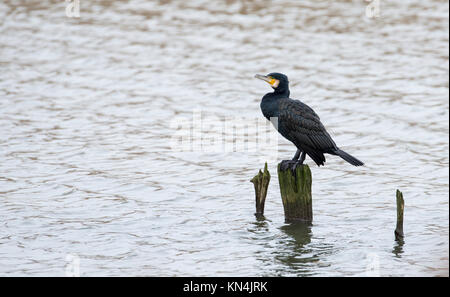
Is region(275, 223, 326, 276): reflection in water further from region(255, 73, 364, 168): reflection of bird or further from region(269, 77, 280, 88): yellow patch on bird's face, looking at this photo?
region(269, 77, 280, 88): yellow patch on bird's face

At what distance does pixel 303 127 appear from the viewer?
10.5 meters

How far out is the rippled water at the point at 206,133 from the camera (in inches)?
399

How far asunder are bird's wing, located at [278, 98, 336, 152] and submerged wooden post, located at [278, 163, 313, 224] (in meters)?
0.40

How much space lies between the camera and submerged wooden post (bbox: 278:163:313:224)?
10.3 metres

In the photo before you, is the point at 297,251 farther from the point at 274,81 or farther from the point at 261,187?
the point at 274,81

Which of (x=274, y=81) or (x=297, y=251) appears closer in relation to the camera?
(x=297, y=251)

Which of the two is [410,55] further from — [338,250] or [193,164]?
[338,250]

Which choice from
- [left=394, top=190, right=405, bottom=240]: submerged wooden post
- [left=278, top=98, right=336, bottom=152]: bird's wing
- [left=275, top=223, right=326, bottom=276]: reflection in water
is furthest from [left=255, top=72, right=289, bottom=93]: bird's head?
[left=394, top=190, right=405, bottom=240]: submerged wooden post

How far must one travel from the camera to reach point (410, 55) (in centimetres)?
2098

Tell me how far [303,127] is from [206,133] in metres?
5.53

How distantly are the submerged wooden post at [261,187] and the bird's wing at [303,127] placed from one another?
20.5 inches

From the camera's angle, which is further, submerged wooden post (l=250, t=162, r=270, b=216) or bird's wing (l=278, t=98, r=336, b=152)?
submerged wooden post (l=250, t=162, r=270, b=216)

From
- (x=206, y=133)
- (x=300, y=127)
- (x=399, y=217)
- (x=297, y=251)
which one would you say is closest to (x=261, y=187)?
(x=300, y=127)
